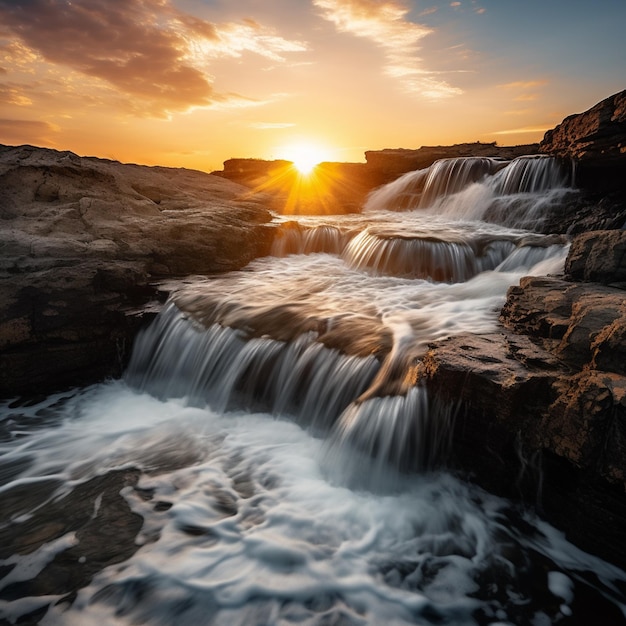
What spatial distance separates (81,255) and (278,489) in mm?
6040

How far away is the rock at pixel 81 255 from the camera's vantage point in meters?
6.31

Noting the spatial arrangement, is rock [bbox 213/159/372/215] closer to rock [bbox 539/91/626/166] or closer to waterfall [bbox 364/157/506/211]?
waterfall [bbox 364/157/506/211]

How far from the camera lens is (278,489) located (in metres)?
3.96

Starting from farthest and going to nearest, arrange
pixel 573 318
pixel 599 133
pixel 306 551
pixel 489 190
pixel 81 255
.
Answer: pixel 489 190 < pixel 599 133 < pixel 81 255 < pixel 573 318 < pixel 306 551

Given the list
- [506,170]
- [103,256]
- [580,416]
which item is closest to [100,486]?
[580,416]

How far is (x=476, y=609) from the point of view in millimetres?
2756

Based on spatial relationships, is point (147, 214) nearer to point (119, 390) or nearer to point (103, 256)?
point (103, 256)

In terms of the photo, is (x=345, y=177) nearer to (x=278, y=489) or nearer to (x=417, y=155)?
(x=417, y=155)

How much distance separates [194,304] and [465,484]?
5.24 metres

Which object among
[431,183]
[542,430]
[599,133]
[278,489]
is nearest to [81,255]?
[278,489]

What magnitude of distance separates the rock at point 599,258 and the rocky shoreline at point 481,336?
0.02m

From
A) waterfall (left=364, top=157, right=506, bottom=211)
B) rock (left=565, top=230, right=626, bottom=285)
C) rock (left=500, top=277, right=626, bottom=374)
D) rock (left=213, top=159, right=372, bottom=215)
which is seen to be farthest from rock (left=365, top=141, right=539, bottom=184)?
rock (left=500, top=277, right=626, bottom=374)

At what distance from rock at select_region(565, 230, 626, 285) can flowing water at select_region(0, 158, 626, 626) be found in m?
1.20

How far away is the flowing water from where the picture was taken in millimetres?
2818
